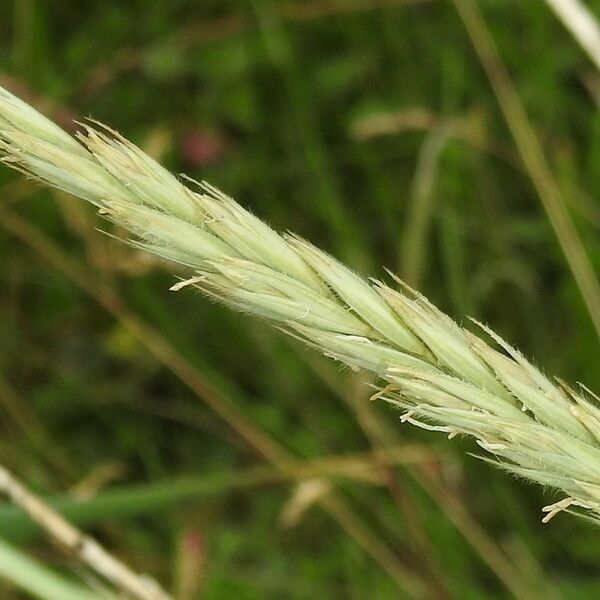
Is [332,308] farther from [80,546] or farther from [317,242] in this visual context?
[317,242]

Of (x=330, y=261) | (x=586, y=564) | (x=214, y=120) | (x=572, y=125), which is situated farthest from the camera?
(x=214, y=120)

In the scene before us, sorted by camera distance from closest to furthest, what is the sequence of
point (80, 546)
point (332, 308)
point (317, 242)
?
point (332, 308) → point (80, 546) → point (317, 242)

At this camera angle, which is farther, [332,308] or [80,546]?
[80,546]

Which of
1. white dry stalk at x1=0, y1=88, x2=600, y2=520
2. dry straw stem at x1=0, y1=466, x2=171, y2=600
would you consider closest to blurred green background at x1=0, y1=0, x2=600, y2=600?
dry straw stem at x1=0, y1=466, x2=171, y2=600

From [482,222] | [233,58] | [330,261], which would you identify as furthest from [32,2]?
[330,261]

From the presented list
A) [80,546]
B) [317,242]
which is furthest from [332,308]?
[317,242]

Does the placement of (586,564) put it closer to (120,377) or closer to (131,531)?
(131,531)

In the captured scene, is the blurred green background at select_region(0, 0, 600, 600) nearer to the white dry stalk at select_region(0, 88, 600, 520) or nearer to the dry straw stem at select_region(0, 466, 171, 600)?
the dry straw stem at select_region(0, 466, 171, 600)
